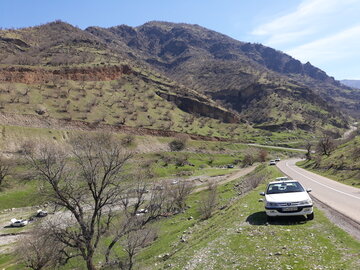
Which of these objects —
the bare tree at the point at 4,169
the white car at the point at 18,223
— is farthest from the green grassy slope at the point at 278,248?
the bare tree at the point at 4,169

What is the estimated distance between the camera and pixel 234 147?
115375 millimetres

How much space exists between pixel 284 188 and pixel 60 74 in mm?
127960

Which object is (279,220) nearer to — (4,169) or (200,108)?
(4,169)

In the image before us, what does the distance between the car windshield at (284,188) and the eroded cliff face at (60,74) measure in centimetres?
11333

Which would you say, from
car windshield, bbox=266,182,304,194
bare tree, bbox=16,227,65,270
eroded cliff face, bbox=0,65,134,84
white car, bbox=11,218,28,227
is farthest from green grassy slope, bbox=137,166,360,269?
eroded cliff face, bbox=0,65,134,84

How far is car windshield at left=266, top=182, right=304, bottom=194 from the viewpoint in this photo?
15852mm

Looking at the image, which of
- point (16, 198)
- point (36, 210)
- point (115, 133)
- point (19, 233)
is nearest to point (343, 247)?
point (19, 233)

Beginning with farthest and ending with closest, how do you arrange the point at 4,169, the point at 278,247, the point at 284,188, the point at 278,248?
1. the point at 4,169
2. the point at 284,188
3. the point at 278,247
4. the point at 278,248

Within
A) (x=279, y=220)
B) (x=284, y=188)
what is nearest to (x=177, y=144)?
(x=284, y=188)

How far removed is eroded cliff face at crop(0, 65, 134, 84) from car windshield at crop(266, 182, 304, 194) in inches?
4462

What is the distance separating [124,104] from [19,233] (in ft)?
295

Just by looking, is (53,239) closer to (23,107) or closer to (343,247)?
(343,247)

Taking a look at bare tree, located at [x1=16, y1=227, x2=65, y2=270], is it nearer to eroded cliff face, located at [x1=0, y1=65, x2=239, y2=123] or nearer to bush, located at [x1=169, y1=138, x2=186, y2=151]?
bush, located at [x1=169, y1=138, x2=186, y2=151]

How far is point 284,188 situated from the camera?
52.7 ft
